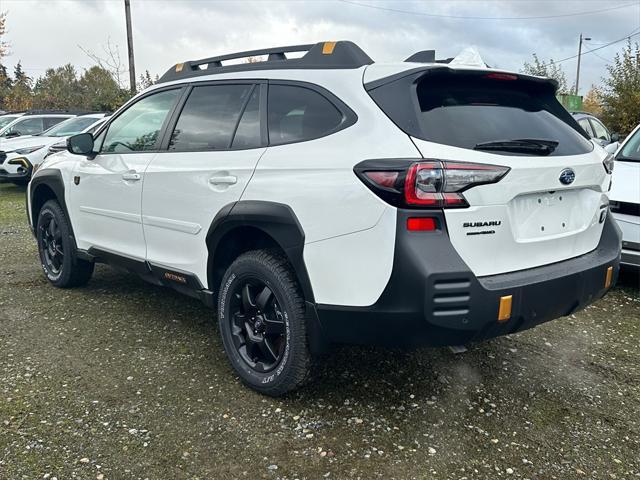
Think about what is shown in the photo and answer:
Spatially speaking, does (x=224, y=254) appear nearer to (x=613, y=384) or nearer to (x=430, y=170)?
(x=430, y=170)

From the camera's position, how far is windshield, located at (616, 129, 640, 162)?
576 cm

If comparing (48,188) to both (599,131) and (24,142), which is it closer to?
(24,142)

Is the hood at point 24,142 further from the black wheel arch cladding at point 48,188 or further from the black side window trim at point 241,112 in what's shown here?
the black side window trim at point 241,112

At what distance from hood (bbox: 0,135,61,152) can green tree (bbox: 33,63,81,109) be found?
2671 centimetres

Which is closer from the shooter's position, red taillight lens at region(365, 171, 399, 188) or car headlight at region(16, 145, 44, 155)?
red taillight lens at region(365, 171, 399, 188)

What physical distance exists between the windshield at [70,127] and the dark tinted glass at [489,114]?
11.4m

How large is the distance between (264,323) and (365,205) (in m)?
1.01

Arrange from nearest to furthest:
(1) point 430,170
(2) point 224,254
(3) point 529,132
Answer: (1) point 430,170 < (3) point 529,132 < (2) point 224,254

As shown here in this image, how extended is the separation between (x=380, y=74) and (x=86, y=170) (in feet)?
8.77

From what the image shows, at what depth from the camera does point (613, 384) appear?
3.46 meters

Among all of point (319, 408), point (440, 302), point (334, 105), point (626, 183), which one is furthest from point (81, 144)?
A: point (626, 183)

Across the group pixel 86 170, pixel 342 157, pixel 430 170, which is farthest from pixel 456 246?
pixel 86 170

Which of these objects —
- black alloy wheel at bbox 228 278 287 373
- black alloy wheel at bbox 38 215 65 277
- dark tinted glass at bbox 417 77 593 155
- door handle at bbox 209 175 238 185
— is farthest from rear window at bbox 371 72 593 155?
black alloy wheel at bbox 38 215 65 277

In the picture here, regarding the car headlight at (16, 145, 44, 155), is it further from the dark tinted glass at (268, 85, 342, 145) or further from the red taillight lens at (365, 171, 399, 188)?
the red taillight lens at (365, 171, 399, 188)
